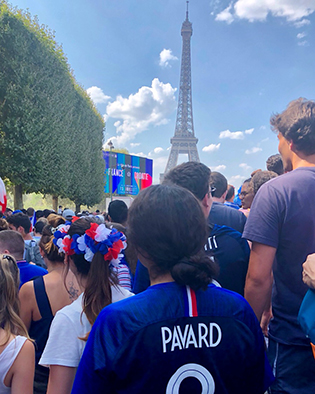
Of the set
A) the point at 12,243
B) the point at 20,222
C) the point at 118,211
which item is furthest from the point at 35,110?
the point at 12,243

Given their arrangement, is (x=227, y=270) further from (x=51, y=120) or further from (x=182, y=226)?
(x=51, y=120)

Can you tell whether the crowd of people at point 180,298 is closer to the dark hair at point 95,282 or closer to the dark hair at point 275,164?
the dark hair at point 95,282

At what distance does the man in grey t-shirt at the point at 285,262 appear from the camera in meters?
1.86

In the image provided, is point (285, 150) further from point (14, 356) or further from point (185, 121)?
point (185, 121)

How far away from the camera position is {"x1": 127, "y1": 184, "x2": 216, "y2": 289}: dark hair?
1.18m

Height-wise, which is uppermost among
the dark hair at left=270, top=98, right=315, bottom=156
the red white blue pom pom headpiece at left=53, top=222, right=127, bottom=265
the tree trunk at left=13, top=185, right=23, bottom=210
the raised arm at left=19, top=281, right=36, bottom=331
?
the tree trunk at left=13, top=185, right=23, bottom=210

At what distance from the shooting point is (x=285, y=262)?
6.41 feet

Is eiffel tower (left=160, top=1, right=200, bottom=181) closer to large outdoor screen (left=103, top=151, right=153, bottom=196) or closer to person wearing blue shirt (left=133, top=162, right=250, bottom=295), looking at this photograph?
large outdoor screen (left=103, top=151, right=153, bottom=196)

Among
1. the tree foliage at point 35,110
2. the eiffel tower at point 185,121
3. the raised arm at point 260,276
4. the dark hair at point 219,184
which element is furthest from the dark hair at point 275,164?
the eiffel tower at point 185,121

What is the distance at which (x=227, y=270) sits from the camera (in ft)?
7.47

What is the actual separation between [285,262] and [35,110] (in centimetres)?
1355

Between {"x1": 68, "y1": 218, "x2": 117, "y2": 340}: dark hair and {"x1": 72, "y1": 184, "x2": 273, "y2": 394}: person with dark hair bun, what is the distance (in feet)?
2.17

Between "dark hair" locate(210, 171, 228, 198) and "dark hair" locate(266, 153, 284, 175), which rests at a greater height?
"dark hair" locate(266, 153, 284, 175)

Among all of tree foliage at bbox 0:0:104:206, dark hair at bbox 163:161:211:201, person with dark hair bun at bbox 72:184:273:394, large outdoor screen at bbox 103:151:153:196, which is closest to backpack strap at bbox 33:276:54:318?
dark hair at bbox 163:161:211:201
